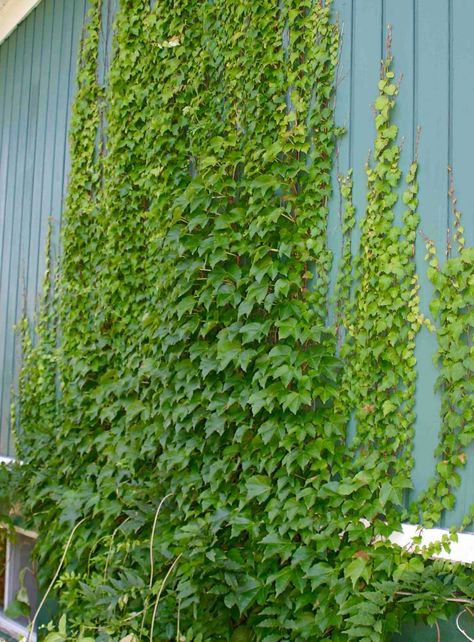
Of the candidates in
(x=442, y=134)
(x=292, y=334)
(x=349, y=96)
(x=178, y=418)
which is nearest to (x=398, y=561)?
(x=292, y=334)

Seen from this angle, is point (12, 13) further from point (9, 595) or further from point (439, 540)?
point (439, 540)

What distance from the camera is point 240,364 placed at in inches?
122

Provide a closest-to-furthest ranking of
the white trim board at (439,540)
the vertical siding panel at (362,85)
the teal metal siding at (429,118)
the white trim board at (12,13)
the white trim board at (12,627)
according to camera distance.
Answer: the white trim board at (439,540) < the teal metal siding at (429,118) < the vertical siding panel at (362,85) < the white trim board at (12,627) < the white trim board at (12,13)

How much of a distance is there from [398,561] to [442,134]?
1422mm

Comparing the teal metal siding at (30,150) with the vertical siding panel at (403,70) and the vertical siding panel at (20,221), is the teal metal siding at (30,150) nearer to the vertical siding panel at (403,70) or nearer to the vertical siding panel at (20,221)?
the vertical siding panel at (20,221)

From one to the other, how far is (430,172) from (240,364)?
3.38ft

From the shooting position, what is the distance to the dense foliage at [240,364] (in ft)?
8.72

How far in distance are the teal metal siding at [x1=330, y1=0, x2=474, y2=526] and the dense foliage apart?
5 centimetres

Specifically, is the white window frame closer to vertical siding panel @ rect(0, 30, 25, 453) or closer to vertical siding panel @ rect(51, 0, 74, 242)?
vertical siding panel @ rect(0, 30, 25, 453)

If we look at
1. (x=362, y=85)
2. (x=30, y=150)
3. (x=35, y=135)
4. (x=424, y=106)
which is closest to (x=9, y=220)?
(x=30, y=150)

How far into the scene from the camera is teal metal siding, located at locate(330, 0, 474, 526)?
2568mm

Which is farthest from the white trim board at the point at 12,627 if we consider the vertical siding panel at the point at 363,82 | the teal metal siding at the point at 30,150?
the vertical siding panel at the point at 363,82

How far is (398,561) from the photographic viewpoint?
2.56 m

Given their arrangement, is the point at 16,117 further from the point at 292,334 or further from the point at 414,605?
the point at 414,605
